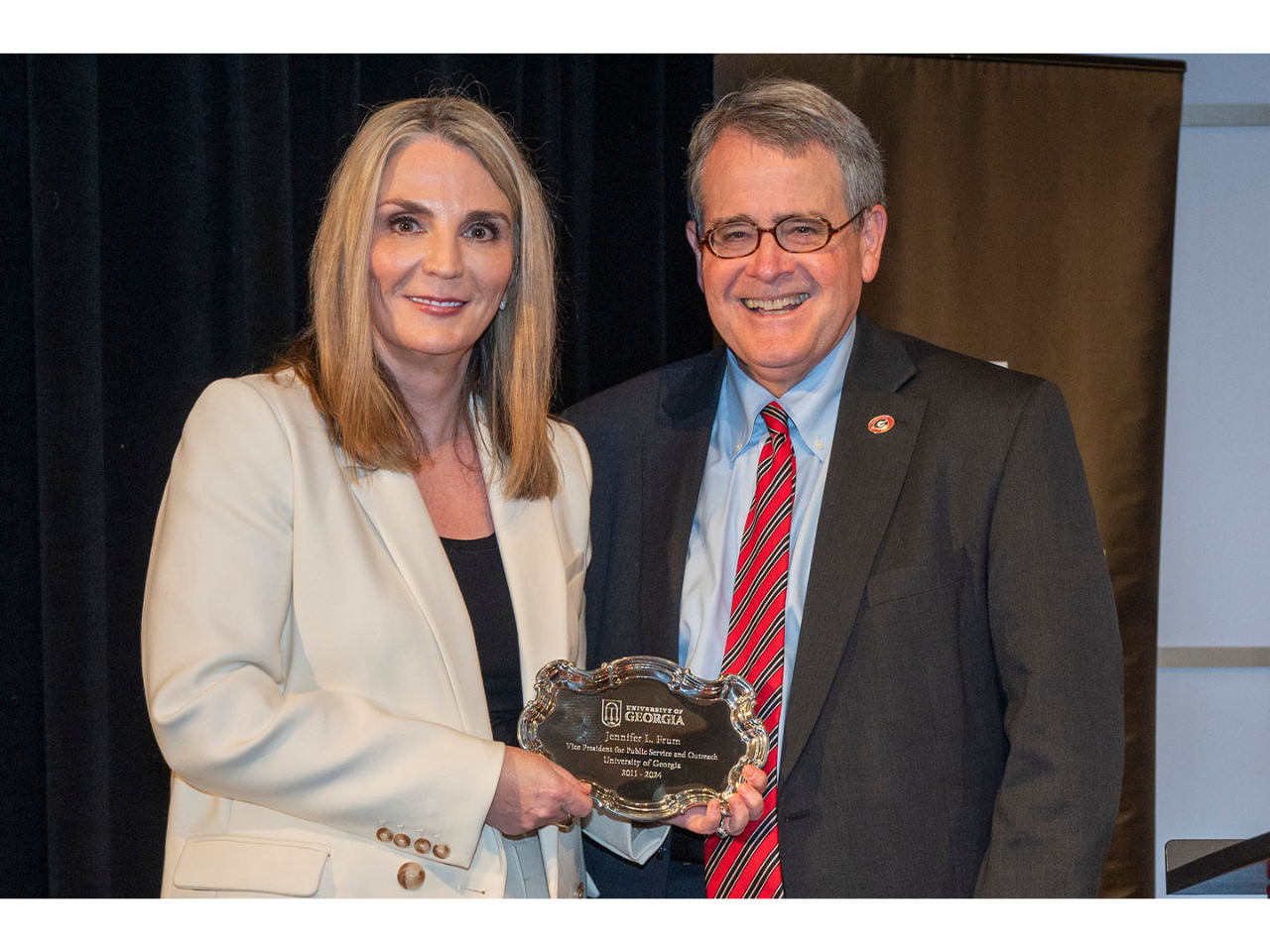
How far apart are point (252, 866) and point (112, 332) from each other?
165cm

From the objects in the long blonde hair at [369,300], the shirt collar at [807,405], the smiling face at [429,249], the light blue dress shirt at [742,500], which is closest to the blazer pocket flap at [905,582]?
the light blue dress shirt at [742,500]

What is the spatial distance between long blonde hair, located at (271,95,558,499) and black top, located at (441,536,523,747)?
0.63 ft

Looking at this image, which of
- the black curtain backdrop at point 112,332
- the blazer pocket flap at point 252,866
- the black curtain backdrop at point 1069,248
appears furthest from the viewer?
the black curtain backdrop at point 1069,248

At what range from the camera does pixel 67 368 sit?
10.1ft

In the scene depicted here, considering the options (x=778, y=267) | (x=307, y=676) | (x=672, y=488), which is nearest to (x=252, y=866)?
(x=307, y=676)

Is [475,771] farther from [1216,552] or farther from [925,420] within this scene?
[1216,552]

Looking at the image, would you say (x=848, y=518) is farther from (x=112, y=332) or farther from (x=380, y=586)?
(x=112, y=332)

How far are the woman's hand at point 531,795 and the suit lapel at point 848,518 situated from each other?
41 centimetres

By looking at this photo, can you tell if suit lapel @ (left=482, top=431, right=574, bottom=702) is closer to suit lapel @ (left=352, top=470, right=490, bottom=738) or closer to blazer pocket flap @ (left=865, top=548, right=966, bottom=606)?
suit lapel @ (left=352, top=470, right=490, bottom=738)

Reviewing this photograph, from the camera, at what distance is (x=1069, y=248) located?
3.99m

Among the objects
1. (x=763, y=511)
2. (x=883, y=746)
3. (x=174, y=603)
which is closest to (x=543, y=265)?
(x=763, y=511)

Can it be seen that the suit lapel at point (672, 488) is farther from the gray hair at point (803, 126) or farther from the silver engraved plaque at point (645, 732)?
the gray hair at point (803, 126)

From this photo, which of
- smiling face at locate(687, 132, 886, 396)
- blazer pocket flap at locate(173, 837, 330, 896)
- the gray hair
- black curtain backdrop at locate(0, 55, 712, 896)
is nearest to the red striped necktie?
smiling face at locate(687, 132, 886, 396)

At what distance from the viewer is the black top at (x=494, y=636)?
94.3 inches
